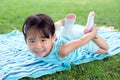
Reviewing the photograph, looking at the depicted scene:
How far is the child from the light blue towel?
0.42 feet

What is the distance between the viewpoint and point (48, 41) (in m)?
3.38

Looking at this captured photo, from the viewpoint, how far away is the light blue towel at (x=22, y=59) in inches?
136

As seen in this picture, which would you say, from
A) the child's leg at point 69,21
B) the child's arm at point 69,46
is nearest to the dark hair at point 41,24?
the child's arm at point 69,46

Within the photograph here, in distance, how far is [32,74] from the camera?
3.45 metres

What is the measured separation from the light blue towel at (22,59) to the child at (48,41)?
0.13m

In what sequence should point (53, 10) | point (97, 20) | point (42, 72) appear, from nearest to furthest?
point (42, 72) → point (97, 20) → point (53, 10)

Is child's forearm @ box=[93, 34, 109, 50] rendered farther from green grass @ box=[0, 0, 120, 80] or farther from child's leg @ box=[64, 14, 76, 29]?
child's leg @ box=[64, 14, 76, 29]

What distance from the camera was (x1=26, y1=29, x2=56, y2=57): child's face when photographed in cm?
327

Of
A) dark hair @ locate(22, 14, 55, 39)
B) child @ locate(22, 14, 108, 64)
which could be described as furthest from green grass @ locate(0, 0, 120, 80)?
dark hair @ locate(22, 14, 55, 39)

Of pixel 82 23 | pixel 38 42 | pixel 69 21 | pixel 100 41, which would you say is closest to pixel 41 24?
pixel 38 42

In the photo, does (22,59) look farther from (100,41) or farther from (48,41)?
(100,41)

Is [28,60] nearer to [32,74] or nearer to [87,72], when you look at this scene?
[32,74]

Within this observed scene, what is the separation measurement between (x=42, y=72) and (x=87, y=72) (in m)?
0.54

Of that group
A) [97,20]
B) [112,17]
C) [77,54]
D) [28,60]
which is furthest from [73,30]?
[112,17]
